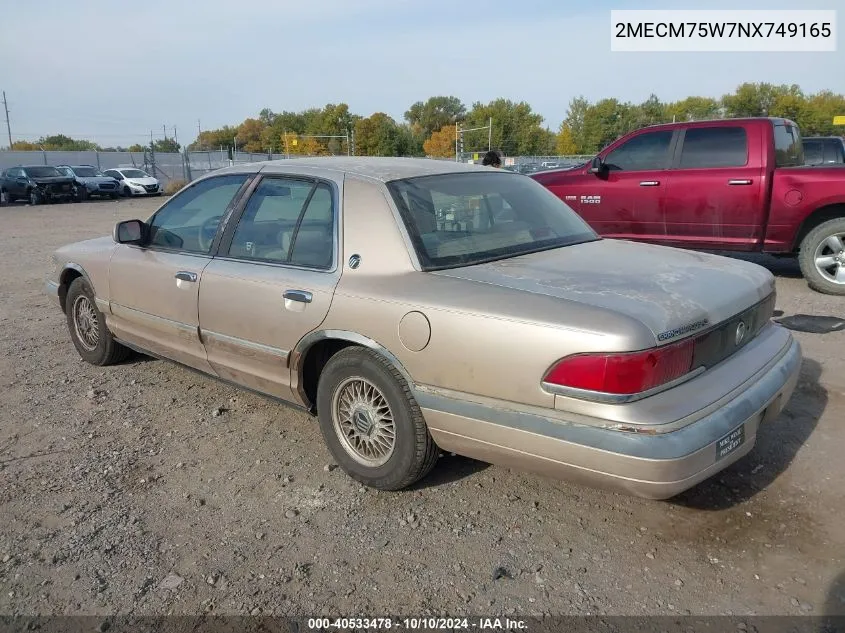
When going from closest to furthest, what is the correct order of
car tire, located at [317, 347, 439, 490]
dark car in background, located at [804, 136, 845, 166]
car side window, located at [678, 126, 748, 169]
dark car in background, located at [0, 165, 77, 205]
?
car tire, located at [317, 347, 439, 490] < car side window, located at [678, 126, 748, 169] < dark car in background, located at [804, 136, 845, 166] < dark car in background, located at [0, 165, 77, 205]

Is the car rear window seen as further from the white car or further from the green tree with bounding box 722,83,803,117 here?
the green tree with bounding box 722,83,803,117

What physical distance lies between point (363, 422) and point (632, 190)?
20.2 ft

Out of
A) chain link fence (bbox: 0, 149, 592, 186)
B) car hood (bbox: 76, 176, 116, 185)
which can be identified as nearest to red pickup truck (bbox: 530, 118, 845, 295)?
car hood (bbox: 76, 176, 116, 185)

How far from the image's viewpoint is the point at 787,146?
7.70 meters

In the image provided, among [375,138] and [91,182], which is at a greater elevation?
[375,138]

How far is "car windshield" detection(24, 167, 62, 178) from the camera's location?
25734 mm

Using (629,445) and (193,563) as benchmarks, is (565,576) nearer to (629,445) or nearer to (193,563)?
(629,445)

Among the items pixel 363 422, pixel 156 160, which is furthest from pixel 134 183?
pixel 363 422

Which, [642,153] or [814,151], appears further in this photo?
[814,151]

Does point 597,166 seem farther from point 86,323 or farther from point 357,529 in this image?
point 357,529

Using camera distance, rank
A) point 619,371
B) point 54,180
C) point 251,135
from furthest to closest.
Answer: point 251,135, point 54,180, point 619,371

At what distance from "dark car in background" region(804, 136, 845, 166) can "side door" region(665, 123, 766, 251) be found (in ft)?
17.0

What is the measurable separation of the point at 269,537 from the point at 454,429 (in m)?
0.96

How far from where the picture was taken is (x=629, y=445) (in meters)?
2.36
